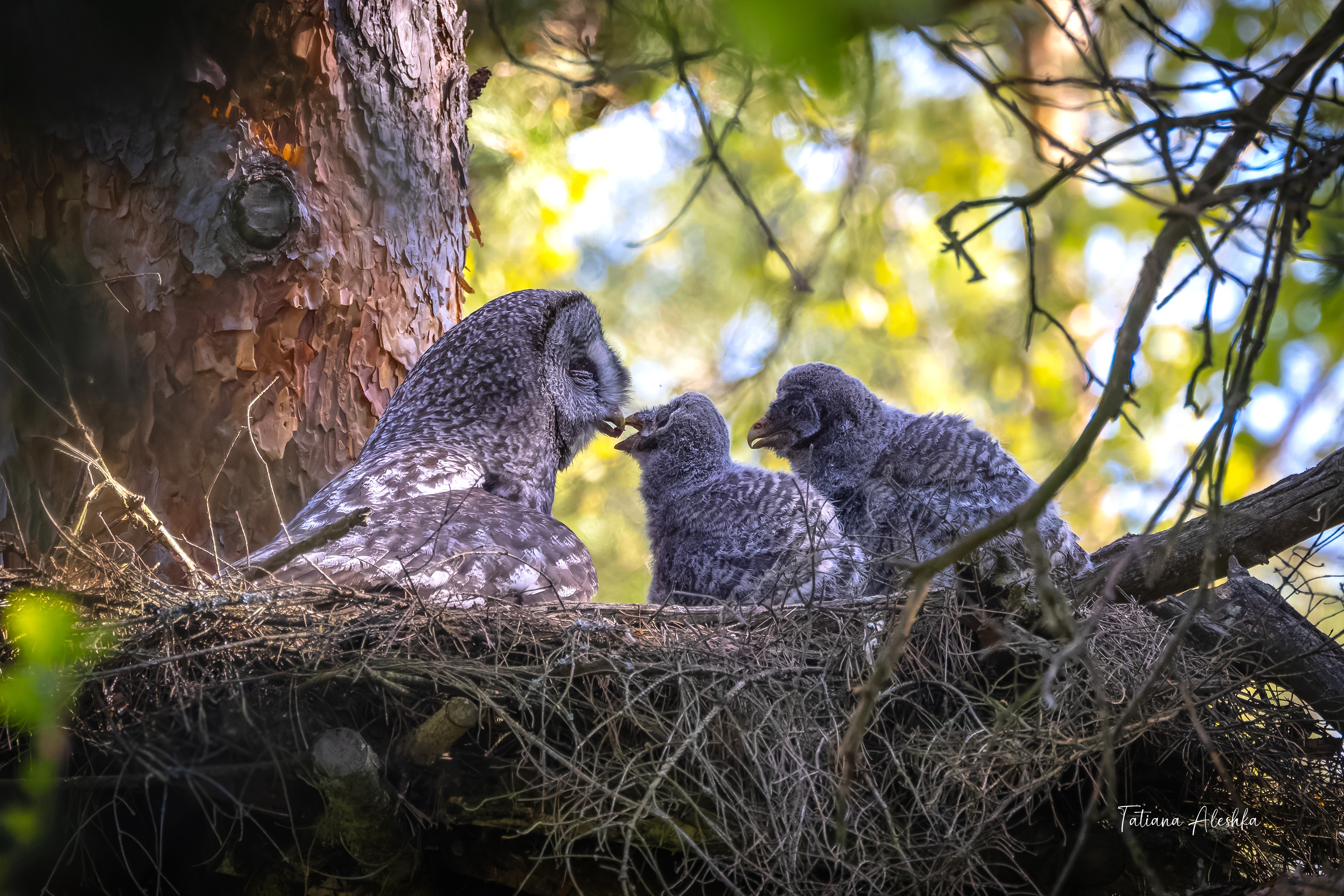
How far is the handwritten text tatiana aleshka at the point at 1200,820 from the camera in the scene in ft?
7.00

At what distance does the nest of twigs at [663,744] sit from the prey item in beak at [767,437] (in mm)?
1377

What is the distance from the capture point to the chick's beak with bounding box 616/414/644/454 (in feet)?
11.1

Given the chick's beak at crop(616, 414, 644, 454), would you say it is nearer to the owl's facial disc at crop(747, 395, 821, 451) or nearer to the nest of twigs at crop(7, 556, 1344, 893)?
the owl's facial disc at crop(747, 395, 821, 451)

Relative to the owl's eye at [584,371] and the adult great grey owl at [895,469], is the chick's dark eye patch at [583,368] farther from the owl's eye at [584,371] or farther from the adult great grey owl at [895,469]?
the adult great grey owl at [895,469]

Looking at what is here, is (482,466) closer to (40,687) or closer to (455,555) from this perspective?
(455,555)

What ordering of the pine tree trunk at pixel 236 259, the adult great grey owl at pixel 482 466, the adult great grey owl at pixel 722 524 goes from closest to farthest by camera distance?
1. the adult great grey owl at pixel 482 466
2. the adult great grey owl at pixel 722 524
3. the pine tree trunk at pixel 236 259

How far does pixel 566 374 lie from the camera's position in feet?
11.5

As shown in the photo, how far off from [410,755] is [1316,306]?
410 cm

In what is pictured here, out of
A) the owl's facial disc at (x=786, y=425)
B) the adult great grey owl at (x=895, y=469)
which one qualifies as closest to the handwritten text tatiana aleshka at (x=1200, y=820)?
the adult great grey owl at (x=895, y=469)

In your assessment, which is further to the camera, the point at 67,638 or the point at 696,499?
the point at 696,499

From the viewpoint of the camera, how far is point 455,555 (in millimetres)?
2146

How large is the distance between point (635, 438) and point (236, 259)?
1484 mm

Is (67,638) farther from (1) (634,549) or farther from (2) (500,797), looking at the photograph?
(1) (634,549)

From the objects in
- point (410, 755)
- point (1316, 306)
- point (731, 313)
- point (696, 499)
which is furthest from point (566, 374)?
point (731, 313)
